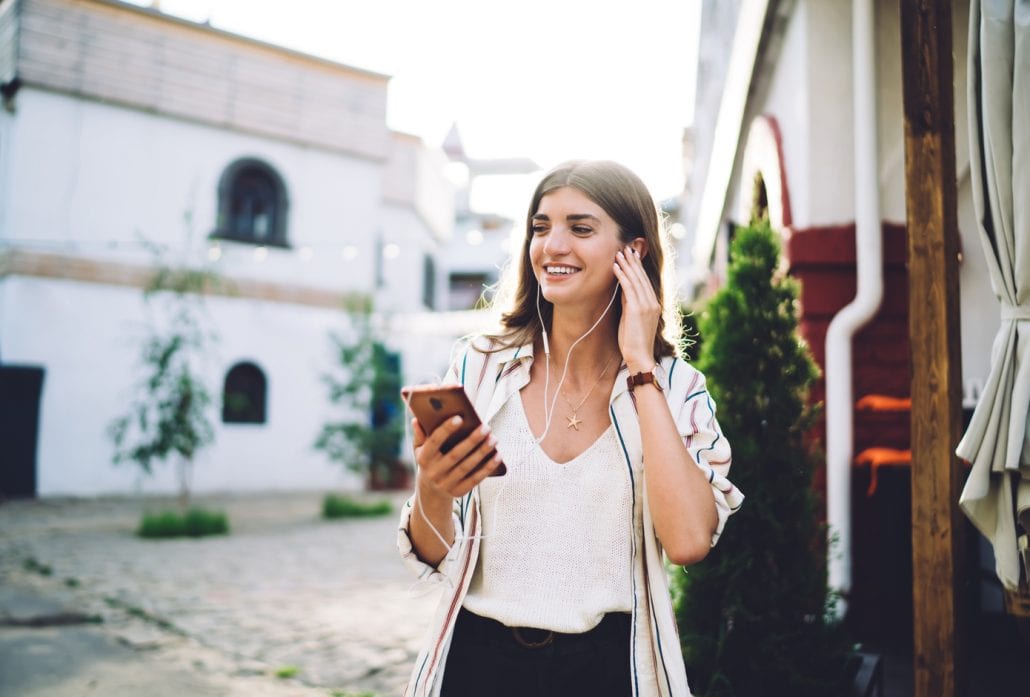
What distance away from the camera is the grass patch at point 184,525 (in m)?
9.98

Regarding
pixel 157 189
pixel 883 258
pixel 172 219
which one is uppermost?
pixel 157 189

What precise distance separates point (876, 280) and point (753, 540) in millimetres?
2074

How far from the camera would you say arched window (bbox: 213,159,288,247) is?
54.2 ft

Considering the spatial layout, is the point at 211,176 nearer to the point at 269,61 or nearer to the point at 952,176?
the point at 269,61

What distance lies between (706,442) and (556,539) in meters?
0.40

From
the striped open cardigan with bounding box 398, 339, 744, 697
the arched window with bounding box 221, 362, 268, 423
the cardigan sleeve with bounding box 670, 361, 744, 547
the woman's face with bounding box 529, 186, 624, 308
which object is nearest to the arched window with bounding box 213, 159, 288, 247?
the arched window with bounding box 221, 362, 268, 423

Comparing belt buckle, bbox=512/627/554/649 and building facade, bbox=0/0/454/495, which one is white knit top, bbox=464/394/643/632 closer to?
belt buckle, bbox=512/627/554/649

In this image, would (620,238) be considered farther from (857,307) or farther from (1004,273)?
(857,307)

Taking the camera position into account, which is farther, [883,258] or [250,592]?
[250,592]

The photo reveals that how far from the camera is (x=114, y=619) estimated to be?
5508 mm

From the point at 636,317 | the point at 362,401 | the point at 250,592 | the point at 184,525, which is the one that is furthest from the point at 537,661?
the point at 362,401

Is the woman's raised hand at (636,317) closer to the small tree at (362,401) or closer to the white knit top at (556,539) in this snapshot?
the white knit top at (556,539)

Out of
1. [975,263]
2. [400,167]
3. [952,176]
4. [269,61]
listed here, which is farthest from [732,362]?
[400,167]

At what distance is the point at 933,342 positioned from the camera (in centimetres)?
239
